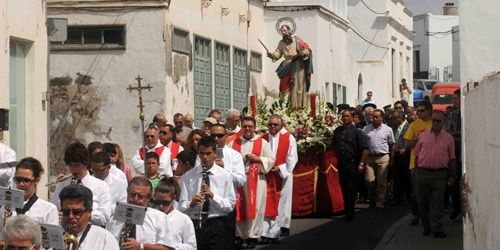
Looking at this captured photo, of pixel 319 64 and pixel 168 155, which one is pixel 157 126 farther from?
pixel 319 64

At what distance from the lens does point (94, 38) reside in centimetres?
2470

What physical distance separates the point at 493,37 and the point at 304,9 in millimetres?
19468

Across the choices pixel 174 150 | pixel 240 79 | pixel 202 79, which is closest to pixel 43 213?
pixel 174 150

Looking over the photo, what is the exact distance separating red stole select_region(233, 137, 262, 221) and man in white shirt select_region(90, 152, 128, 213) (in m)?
4.87

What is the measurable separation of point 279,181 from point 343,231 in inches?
58.2

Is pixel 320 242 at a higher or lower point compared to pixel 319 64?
lower

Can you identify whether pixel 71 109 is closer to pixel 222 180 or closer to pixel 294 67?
pixel 294 67

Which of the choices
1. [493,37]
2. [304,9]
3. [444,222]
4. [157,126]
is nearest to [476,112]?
[493,37]

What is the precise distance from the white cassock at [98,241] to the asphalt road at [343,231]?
8288 millimetres

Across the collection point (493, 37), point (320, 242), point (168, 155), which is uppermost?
point (493, 37)

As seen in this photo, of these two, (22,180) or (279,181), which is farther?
(279,181)

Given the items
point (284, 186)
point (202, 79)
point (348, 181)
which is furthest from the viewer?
point (202, 79)

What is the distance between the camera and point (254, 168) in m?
17.3

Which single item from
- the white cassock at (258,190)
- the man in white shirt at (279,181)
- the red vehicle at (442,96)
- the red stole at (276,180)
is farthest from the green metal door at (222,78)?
the red vehicle at (442,96)
